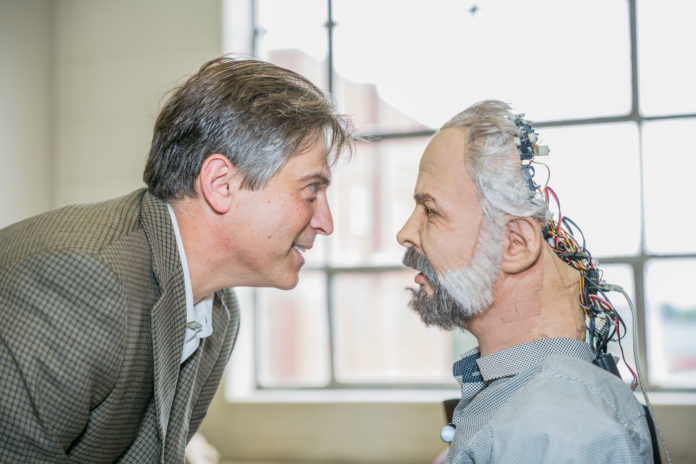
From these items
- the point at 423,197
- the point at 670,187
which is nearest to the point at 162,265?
the point at 423,197

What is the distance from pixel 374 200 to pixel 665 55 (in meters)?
1.67

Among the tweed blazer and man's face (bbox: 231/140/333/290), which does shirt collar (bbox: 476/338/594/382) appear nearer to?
man's face (bbox: 231/140/333/290)

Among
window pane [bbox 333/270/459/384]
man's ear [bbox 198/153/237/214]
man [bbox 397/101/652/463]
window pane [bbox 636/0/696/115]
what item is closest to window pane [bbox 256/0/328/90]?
window pane [bbox 333/270/459/384]

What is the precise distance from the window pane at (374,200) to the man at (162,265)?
1.87m

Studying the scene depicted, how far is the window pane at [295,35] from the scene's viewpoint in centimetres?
384

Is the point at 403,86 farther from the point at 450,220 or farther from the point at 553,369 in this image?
the point at 553,369

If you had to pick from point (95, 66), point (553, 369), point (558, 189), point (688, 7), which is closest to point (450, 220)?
point (553, 369)

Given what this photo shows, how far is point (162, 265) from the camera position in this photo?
147cm

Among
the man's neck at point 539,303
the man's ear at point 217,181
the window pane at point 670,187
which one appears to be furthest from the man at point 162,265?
the window pane at point 670,187

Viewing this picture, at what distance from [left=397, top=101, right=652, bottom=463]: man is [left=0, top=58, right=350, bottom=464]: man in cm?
35

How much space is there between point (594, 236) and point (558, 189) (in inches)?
11.8

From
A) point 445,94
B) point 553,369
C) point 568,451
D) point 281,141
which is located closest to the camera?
point 568,451

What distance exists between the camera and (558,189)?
343 cm

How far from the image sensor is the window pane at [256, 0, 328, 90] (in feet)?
12.6
